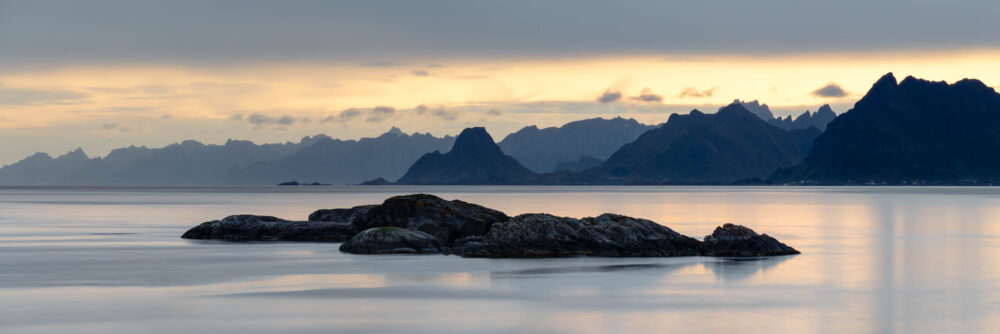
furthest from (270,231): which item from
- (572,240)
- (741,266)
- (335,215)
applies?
(741,266)

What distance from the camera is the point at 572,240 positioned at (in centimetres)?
3591

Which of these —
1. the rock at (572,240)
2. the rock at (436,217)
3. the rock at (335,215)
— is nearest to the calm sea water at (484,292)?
the rock at (572,240)

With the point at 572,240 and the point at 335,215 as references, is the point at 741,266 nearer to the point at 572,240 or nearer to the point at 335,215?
the point at 572,240

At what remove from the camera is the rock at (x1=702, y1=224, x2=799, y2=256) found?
3606cm

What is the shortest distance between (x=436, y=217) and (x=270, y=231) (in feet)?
31.6

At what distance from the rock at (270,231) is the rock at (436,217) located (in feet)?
10.3

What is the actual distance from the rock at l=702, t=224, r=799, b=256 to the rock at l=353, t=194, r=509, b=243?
29.1 ft

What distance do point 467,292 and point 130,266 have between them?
12.6m

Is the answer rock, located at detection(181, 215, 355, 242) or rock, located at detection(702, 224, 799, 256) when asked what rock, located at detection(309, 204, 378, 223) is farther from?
rock, located at detection(702, 224, 799, 256)

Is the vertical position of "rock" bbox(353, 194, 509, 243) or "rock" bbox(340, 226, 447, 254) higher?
"rock" bbox(353, 194, 509, 243)

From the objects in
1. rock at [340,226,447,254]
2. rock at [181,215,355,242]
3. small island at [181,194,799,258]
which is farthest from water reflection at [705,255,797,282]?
rock at [181,215,355,242]

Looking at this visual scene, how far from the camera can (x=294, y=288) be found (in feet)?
83.6

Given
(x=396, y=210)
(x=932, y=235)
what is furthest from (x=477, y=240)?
(x=932, y=235)

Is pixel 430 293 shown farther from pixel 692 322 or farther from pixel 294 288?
pixel 692 322
